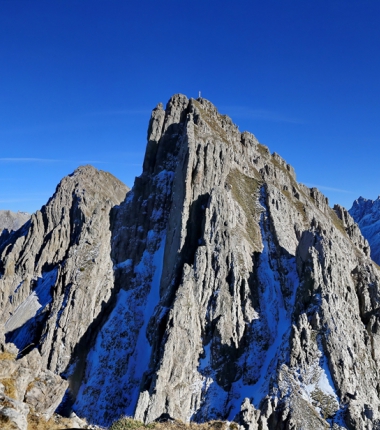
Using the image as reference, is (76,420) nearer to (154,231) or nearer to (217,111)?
(154,231)

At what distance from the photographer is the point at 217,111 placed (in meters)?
118

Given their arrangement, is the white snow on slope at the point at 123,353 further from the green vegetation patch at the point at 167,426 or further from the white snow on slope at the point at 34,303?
the green vegetation patch at the point at 167,426

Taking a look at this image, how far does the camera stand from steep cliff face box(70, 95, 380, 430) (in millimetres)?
58375

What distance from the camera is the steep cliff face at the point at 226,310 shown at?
58.4 meters

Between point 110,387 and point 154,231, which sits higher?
point 154,231

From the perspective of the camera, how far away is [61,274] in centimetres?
8919

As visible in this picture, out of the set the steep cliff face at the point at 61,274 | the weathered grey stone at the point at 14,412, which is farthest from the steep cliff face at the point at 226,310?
the weathered grey stone at the point at 14,412

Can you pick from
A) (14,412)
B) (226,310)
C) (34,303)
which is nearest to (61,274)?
(34,303)

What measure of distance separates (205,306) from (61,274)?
40.3 metres

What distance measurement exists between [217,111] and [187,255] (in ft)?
196

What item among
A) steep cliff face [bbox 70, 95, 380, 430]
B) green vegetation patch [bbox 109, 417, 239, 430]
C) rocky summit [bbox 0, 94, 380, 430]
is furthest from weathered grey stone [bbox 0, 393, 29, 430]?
steep cliff face [bbox 70, 95, 380, 430]

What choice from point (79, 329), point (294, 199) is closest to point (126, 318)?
point (79, 329)

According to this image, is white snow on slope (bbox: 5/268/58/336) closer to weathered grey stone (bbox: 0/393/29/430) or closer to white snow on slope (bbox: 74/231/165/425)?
white snow on slope (bbox: 74/231/165/425)

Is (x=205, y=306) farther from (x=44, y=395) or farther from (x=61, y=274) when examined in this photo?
(x=44, y=395)
